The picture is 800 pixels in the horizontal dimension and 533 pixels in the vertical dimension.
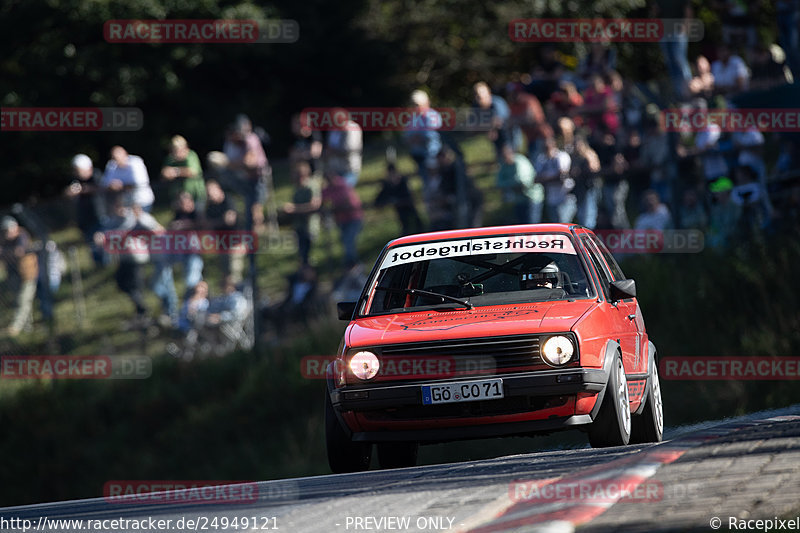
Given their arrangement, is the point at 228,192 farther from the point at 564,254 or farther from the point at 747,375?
the point at 564,254

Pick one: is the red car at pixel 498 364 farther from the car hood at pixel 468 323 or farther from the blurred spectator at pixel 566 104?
the blurred spectator at pixel 566 104

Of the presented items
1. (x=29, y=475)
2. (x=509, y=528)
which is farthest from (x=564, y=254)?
(x=29, y=475)

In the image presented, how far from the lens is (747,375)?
1414cm

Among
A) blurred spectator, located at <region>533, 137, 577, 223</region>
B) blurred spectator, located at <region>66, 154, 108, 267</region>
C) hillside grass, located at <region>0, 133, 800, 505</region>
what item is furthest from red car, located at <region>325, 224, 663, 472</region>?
blurred spectator, located at <region>66, 154, 108, 267</region>

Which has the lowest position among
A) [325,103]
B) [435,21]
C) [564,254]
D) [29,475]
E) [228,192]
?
[29,475]

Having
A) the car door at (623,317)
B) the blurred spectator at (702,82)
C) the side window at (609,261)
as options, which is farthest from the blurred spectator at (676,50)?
the car door at (623,317)

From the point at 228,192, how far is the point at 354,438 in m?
9.34

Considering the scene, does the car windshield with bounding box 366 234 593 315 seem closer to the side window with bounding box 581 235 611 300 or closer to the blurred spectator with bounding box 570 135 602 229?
the side window with bounding box 581 235 611 300

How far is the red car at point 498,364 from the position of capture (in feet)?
29.0

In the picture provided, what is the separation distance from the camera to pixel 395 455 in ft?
34.1

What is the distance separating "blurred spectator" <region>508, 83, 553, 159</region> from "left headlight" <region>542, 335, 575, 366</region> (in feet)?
27.2

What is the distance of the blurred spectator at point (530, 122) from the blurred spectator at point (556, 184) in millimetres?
382

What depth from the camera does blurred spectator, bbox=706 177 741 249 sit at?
1513cm

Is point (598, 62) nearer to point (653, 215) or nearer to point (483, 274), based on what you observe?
point (653, 215)
